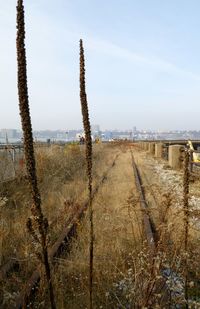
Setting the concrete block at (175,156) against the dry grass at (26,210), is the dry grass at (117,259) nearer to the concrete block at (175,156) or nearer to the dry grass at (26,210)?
the dry grass at (26,210)

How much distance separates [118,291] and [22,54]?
10.5 ft

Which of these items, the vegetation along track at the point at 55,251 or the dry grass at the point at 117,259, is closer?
the dry grass at the point at 117,259

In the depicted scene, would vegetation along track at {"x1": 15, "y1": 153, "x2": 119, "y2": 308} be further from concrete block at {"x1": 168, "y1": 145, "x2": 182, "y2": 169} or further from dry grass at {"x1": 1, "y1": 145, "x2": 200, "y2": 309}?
concrete block at {"x1": 168, "y1": 145, "x2": 182, "y2": 169}

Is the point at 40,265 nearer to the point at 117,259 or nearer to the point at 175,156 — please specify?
the point at 117,259

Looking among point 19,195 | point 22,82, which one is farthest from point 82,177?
point 22,82

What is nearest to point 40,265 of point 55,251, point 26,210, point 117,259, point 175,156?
point 117,259

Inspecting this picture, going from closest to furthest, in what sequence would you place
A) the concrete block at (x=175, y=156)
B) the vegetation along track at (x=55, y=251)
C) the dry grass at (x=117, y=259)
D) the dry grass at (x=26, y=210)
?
the dry grass at (x=117, y=259)
the vegetation along track at (x=55, y=251)
the dry grass at (x=26, y=210)
the concrete block at (x=175, y=156)

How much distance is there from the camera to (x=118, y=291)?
14.7 ft

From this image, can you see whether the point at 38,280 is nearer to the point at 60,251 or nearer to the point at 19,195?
the point at 60,251

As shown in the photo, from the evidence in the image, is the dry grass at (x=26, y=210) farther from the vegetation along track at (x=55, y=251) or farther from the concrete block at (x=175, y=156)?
the concrete block at (x=175, y=156)

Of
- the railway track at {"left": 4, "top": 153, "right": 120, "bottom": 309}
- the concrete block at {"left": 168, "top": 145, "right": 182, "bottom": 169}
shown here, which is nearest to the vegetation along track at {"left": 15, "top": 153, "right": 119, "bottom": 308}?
the railway track at {"left": 4, "top": 153, "right": 120, "bottom": 309}

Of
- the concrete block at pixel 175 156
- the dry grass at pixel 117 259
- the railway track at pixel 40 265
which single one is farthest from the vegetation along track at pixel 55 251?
the concrete block at pixel 175 156

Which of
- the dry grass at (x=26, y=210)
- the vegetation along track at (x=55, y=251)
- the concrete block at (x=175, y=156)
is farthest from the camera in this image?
the concrete block at (x=175, y=156)

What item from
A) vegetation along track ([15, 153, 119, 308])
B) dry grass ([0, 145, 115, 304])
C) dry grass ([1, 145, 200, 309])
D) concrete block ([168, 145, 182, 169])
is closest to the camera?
dry grass ([1, 145, 200, 309])
